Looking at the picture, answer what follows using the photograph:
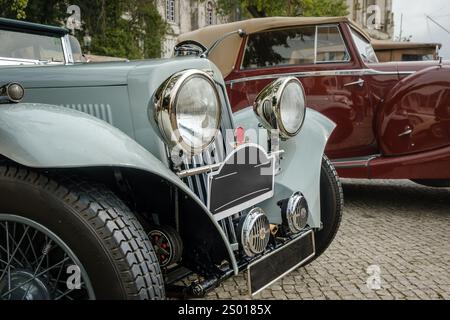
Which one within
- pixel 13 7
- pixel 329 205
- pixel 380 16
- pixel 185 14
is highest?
pixel 380 16

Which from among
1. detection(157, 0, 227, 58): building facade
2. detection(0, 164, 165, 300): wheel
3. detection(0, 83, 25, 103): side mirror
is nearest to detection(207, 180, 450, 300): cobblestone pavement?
detection(0, 164, 165, 300): wheel

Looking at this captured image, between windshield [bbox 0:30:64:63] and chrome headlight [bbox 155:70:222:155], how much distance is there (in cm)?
165

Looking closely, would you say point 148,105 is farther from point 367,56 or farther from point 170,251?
point 367,56

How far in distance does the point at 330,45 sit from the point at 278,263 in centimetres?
323

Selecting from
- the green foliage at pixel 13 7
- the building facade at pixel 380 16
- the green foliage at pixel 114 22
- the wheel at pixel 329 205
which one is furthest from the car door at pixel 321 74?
the building facade at pixel 380 16

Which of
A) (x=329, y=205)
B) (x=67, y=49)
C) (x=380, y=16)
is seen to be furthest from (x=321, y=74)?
(x=380, y=16)

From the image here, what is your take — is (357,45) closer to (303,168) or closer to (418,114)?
(418,114)

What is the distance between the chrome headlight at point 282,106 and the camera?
6.97 ft

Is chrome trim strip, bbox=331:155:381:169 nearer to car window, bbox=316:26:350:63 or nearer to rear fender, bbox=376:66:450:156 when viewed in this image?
rear fender, bbox=376:66:450:156

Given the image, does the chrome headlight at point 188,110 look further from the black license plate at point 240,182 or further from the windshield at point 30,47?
the windshield at point 30,47

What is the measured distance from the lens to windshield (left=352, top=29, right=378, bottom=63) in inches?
178

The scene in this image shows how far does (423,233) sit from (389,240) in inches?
15.5

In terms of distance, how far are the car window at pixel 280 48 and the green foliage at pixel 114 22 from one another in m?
12.0

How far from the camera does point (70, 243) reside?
1.32 m
